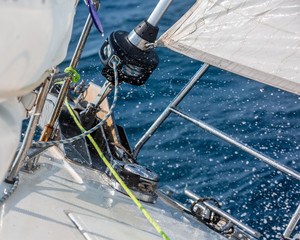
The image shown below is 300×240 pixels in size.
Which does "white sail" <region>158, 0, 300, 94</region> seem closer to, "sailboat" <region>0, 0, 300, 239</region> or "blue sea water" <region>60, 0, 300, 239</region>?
"sailboat" <region>0, 0, 300, 239</region>

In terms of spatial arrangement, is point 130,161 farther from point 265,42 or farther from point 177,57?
point 177,57

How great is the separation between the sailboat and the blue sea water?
0.91 m

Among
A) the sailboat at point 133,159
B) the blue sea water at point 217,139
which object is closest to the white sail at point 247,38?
the sailboat at point 133,159

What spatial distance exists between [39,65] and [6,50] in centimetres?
10

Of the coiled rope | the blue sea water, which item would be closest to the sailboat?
the coiled rope

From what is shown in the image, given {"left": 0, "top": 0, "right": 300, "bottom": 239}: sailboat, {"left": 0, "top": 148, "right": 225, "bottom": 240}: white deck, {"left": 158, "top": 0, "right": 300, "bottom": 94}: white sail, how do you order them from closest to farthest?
1. {"left": 0, "top": 148, "right": 225, "bottom": 240}: white deck
2. {"left": 0, "top": 0, "right": 300, "bottom": 239}: sailboat
3. {"left": 158, "top": 0, "right": 300, "bottom": 94}: white sail

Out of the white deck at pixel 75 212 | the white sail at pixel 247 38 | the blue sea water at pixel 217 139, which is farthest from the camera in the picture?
the blue sea water at pixel 217 139

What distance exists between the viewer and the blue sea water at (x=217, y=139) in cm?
365

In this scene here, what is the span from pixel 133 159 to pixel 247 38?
1.02 meters

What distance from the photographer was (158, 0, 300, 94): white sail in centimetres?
237

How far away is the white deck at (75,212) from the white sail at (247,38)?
2.81ft

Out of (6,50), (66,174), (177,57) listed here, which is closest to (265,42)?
(66,174)

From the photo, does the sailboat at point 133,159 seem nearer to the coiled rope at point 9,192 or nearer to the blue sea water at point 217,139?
the coiled rope at point 9,192

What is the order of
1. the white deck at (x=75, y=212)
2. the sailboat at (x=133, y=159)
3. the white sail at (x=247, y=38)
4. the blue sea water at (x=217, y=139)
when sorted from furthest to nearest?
the blue sea water at (x=217, y=139)
the white sail at (x=247, y=38)
the sailboat at (x=133, y=159)
the white deck at (x=75, y=212)
